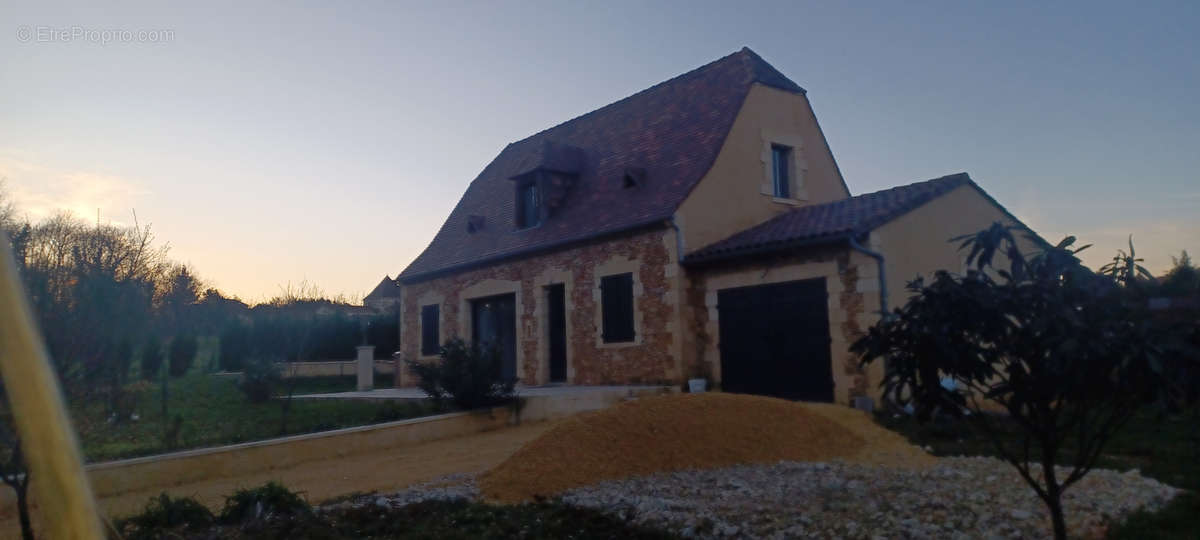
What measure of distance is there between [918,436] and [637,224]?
6496 millimetres

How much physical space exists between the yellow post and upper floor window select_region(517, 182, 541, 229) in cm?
1749

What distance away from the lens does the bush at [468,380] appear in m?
11.9

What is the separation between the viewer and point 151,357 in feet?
60.5

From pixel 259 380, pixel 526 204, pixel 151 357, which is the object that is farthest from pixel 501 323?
pixel 151 357

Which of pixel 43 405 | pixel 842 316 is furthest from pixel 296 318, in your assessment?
pixel 43 405

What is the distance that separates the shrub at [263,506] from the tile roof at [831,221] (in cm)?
807

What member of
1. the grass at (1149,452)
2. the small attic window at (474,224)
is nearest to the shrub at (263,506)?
the grass at (1149,452)

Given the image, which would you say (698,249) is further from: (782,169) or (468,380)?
(468,380)

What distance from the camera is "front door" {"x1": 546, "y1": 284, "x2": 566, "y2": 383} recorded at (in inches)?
642

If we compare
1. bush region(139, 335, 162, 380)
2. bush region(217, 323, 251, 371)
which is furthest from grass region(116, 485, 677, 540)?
bush region(217, 323, 251, 371)

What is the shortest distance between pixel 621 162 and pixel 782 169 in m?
3.43

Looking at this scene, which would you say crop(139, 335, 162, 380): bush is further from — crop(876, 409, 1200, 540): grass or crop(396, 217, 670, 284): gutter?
crop(876, 409, 1200, 540): grass

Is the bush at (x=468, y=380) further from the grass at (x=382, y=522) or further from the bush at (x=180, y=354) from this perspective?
the bush at (x=180, y=354)

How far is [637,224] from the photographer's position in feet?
46.6
